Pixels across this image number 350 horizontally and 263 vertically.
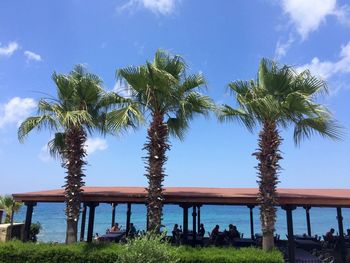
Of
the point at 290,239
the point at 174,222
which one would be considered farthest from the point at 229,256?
the point at 174,222

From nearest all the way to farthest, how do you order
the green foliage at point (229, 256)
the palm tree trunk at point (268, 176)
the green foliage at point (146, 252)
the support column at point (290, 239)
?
the green foliage at point (146, 252) → the green foliage at point (229, 256) → the palm tree trunk at point (268, 176) → the support column at point (290, 239)

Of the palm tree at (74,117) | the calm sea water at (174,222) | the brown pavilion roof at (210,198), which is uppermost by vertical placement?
the palm tree at (74,117)

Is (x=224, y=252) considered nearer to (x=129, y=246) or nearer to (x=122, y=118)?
(x=129, y=246)

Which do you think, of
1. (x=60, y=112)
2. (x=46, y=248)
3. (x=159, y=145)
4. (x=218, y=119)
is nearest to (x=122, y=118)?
(x=159, y=145)

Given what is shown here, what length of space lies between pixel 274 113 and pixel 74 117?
19.6 feet

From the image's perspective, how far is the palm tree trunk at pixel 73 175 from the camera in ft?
39.2

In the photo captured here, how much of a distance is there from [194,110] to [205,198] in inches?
113

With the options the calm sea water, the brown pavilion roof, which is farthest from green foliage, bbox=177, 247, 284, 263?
the calm sea water

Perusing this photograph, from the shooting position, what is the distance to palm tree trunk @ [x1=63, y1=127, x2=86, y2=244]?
470 inches

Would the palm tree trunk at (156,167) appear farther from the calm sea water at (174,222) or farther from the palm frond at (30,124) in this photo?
the calm sea water at (174,222)

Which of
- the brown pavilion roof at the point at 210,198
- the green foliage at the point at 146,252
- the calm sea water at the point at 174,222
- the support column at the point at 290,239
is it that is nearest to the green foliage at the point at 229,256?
the green foliage at the point at 146,252

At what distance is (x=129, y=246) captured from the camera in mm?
9266

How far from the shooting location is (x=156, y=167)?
38.1ft

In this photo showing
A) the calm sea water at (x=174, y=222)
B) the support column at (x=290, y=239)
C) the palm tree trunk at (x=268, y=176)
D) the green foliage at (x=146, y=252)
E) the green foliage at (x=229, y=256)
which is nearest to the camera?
the green foliage at (x=146, y=252)
